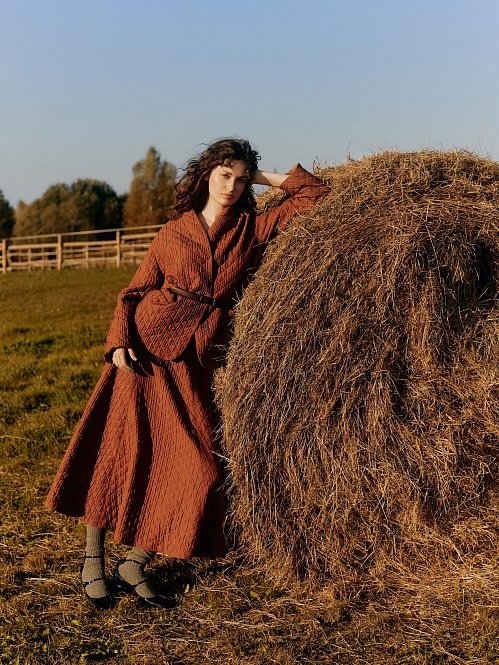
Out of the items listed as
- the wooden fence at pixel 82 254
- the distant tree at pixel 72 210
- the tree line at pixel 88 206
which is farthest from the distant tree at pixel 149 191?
the wooden fence at pixel 82 254

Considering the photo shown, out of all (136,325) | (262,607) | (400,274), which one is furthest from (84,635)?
(400,274)

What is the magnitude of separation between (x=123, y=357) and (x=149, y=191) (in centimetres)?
4108

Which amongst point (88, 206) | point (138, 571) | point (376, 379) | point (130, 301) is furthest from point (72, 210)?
point (376, 379)

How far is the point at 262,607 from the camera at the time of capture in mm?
3398

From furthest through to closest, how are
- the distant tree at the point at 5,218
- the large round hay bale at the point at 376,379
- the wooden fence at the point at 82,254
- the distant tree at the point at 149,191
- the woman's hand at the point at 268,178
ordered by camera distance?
the distant tree at the point at 5,218
the distant tree at the point at 149,191
the wooden fence at the point at 82,254
the woman's hand at the point at 268,178
the large round hay bale at the point at 376,379

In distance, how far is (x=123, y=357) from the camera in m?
3.55

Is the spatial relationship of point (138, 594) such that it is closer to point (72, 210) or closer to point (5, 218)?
point (72, 210)

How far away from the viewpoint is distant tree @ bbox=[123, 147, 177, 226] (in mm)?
39594

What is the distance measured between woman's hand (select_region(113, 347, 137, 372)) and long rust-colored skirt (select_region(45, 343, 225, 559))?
0.05 meters

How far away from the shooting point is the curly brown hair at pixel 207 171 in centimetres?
358

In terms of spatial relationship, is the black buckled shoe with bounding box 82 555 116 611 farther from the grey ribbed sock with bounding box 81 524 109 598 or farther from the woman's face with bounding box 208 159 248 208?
the woman's face with bounding box 208 159 248 208

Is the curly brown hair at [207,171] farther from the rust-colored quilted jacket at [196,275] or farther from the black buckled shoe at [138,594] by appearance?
the black buckled shoe at [138,594]

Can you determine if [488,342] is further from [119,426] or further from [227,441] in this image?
[119,426]

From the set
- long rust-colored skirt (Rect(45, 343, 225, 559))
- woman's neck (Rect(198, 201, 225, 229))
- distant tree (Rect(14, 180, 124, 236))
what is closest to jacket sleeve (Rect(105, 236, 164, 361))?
long rust-colored skirt (Rect(45, 343, 225, 559))
